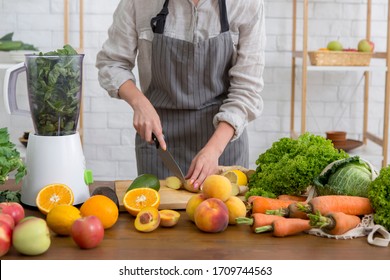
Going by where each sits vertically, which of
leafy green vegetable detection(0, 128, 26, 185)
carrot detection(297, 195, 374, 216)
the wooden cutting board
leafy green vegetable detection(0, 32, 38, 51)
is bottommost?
the wooden cutting board

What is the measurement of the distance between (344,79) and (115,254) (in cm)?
281

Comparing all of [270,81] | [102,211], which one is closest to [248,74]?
[102,211]

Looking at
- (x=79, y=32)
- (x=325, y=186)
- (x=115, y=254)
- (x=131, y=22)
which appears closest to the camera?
(x=115, y=254)

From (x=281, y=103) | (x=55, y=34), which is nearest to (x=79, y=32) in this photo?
(x=55, y=34)

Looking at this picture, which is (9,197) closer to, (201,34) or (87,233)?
(87,233)

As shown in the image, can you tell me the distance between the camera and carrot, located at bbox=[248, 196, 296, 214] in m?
1.69

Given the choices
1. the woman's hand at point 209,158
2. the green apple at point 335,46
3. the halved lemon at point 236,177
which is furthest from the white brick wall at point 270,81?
the halved lemon at point 236,177

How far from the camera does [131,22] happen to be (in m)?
2.49

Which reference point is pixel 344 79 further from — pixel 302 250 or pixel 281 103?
pixel 302 250

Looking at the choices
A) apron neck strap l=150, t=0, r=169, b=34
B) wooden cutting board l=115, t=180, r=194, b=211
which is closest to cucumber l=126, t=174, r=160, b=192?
wooden cutting board l=115, t=180, r=194, b=211

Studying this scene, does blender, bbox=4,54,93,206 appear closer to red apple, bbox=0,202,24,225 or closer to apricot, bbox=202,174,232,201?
red apple, bbox=0,202,24,225

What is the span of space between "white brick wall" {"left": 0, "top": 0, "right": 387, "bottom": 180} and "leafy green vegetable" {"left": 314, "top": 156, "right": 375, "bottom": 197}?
83.8 inches

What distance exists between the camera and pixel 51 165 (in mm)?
1793

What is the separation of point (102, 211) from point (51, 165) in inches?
11.1
